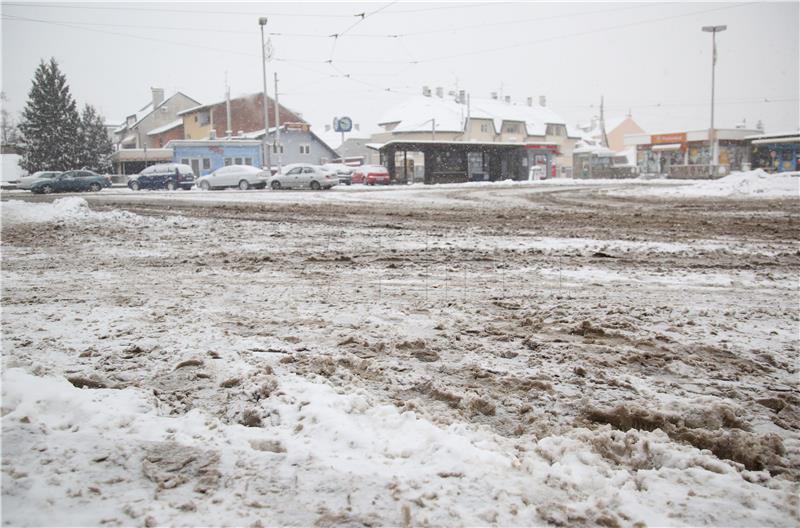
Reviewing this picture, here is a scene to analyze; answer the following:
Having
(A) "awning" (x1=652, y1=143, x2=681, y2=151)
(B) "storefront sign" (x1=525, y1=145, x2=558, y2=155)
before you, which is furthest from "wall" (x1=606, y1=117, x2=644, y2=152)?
(B) "storefront sign" (x1=525, y1=145, x2=558, y2=155)

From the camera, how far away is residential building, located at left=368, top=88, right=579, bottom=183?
40.4m

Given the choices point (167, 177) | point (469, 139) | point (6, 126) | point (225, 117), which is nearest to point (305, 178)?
point (167, 177)

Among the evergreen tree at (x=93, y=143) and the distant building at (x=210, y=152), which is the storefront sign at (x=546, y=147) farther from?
the evergreen tree at (x=93, y=143)

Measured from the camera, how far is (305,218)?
12344mm

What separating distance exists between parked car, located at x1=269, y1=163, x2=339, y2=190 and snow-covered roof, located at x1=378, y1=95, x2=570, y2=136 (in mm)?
38475

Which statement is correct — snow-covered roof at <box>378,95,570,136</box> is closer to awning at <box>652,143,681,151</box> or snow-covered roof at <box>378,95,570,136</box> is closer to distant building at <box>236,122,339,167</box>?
distant building at <box>236,122,339,167</box>

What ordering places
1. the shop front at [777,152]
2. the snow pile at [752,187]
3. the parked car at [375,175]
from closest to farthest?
the snow pile at [752,187]
the parked car at [375,175]
the shop front at [777,152]

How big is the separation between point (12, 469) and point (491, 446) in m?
1.84

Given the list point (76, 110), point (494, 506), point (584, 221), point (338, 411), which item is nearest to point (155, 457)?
point (338, 411)

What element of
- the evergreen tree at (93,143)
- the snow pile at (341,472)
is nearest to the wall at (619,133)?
the evergreen tree at (93,143)

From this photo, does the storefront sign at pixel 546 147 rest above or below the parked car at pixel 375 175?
above

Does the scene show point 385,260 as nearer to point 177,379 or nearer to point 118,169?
point 177,379

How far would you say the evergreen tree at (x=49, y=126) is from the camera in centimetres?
5200

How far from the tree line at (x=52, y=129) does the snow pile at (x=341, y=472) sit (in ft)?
194
